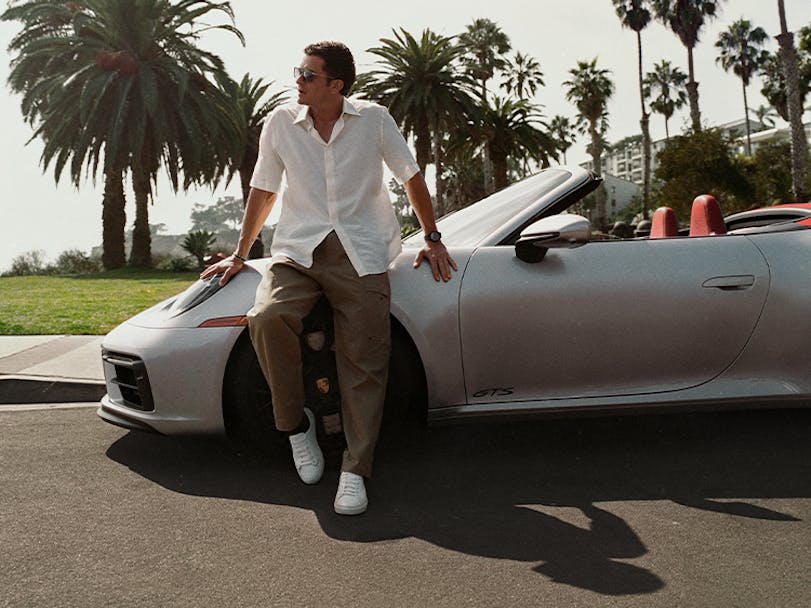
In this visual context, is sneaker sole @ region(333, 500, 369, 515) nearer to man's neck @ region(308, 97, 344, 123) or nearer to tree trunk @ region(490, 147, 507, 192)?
man's neck @ region(308, 97, 344, 123)

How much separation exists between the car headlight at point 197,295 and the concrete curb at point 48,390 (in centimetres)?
197

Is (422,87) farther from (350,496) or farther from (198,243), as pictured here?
(350,496)

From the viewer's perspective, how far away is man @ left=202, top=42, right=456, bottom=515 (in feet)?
9.87

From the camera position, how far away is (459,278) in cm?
324

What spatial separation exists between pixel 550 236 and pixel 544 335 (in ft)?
1.28

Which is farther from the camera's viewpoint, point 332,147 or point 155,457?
point 155,457

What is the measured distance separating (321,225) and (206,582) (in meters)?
1.33

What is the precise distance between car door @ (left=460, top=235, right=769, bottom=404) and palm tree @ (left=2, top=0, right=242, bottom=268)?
23226mm

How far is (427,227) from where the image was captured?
3.26 m

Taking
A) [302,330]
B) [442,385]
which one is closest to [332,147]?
[302,330]

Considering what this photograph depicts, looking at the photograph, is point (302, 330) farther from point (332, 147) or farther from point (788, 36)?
point (788, 36)

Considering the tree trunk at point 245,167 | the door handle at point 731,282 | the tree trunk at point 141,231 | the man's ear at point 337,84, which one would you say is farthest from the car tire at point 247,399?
the tree trunk at point 245,167

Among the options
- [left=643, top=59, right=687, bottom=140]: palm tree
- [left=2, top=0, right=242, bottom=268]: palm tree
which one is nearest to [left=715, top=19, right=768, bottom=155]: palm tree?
[left=643, top=59, right=687, bottom=140]: palm tree

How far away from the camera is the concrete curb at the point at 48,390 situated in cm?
508
